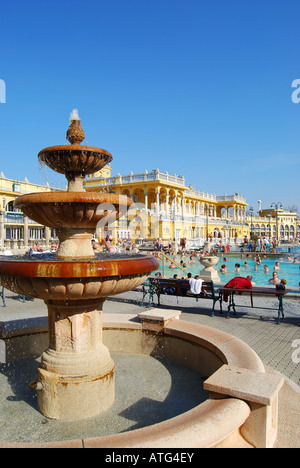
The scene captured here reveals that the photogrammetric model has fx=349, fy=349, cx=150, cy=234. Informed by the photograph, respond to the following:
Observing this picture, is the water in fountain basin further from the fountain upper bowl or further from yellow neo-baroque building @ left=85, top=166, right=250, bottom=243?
yellow neo-baroque building @ left=85, top=166, right=250, bottom=243

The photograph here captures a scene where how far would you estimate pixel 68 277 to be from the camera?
3.19 meters

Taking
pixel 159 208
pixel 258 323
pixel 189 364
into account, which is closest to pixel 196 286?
pixel 258 323

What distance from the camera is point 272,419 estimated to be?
9.50 feet

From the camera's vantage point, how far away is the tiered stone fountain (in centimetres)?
327

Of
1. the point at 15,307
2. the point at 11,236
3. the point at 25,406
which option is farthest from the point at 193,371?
the point at 11,236

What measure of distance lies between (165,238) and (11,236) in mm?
18119

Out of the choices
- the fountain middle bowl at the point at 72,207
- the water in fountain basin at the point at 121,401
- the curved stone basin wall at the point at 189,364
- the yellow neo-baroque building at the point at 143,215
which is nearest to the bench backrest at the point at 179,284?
the curved stone basin wall at the point at 189,364

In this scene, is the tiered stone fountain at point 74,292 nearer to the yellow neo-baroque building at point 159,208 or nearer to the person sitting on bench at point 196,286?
the person sitting on bench at point 196,286

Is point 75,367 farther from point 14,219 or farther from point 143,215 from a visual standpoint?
point 143,215

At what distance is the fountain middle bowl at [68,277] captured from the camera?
125 inches

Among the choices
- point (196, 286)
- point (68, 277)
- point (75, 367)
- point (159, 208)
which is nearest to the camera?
point (68, 277)

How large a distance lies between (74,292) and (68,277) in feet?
0.71
